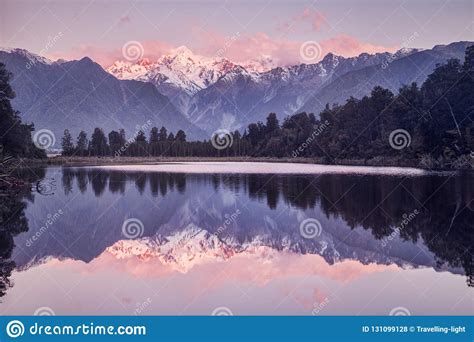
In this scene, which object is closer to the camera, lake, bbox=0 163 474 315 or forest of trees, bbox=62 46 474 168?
lake, bbox=0 163 474 315

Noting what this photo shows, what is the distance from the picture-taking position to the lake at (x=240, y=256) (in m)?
10.0

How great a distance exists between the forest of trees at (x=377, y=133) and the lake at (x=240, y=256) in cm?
3380

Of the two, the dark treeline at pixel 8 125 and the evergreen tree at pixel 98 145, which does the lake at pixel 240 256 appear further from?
the evergreen tree at pixel 98 145

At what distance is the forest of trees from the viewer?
179ft

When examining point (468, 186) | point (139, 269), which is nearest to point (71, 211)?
point (139, 269)

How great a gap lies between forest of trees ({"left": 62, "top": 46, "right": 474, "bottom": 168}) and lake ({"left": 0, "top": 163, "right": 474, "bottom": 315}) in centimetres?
3380

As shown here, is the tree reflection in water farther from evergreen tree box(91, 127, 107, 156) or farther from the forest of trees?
evergreen tree box(91, 127, 107, 156)

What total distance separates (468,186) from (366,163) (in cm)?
4064

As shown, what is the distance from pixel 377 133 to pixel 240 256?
6621 cm

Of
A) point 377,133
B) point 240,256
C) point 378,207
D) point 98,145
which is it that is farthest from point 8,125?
point 98,145

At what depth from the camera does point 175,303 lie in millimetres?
10039

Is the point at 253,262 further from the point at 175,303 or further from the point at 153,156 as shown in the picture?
the point at 153,156

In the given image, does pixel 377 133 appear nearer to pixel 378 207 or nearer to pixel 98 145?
pixel 378 207

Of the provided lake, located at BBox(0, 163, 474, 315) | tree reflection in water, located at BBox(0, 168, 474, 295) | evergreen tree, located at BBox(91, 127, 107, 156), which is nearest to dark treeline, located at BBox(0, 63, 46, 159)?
tree reflection in water, located at BBox(0, 168, 474, 295)
